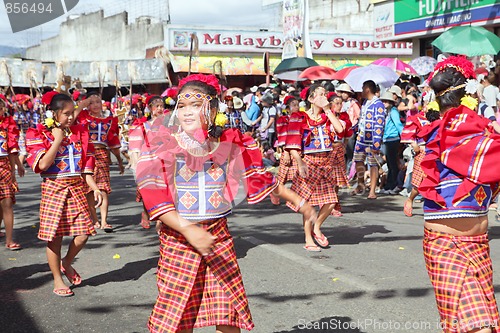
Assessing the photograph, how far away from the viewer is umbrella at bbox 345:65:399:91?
1302 centimetres

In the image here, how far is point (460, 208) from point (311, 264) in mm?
3365

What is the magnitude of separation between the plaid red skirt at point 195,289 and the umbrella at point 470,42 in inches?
373

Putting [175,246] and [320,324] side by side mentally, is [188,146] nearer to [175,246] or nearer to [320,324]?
[175,246]

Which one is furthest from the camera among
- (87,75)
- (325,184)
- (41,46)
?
(41,46)

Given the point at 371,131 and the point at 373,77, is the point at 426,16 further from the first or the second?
the point at 371,131

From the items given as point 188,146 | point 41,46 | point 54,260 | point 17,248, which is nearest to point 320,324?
point 188,146

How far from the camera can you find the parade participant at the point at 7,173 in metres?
7.70

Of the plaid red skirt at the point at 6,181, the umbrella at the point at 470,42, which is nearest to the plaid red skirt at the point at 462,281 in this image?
the plaid red skirt at the point at 6,181

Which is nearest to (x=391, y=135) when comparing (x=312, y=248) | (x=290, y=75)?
(x=312, y=248)

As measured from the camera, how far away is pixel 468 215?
350cm

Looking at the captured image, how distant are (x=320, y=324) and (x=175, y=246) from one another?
6.13ft

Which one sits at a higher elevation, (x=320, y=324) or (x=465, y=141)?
(x=465, y=141)

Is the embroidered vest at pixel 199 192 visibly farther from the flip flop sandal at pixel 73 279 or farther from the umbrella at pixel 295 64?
the umbrella at pixel 295 64

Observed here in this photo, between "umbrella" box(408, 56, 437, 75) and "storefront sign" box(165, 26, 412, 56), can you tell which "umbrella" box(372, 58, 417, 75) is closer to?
"umbrella" box(408, 56, 437, 75)
